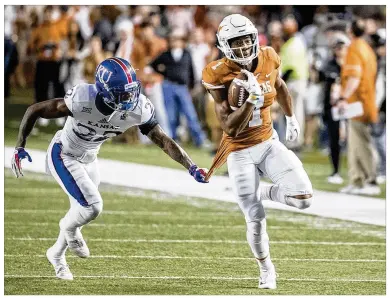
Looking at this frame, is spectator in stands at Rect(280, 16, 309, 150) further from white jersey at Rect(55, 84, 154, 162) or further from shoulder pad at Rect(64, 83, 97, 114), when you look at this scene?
shoulder pad at Rect(64, 83, 97, 114)

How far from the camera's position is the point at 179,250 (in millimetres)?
11047

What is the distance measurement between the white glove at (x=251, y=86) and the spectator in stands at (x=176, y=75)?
390 inches

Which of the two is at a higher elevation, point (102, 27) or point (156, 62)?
point (102, 27)

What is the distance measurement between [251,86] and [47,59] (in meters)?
13.2

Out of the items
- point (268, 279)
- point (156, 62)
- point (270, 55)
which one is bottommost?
point (268, 279)

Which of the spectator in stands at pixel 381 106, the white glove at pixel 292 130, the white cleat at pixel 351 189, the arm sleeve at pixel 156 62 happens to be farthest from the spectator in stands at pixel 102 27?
the white glove at pixel 292 130

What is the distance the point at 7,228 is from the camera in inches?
476

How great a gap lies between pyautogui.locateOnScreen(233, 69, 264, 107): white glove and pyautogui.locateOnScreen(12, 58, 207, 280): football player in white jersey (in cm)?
72

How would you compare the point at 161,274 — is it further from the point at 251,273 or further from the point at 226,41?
the point at 226,41

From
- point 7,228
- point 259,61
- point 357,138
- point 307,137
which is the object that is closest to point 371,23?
point 307,137

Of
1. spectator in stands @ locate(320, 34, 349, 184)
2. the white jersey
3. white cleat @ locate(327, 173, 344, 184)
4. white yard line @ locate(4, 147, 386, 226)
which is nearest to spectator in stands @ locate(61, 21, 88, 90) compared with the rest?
white yard line @ locate(4, 147, 386, 226)

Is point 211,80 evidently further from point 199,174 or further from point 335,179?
point 335,179

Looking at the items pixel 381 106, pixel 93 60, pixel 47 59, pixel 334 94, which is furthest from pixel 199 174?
pixel 47 59

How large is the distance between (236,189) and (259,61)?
36.4 inches
